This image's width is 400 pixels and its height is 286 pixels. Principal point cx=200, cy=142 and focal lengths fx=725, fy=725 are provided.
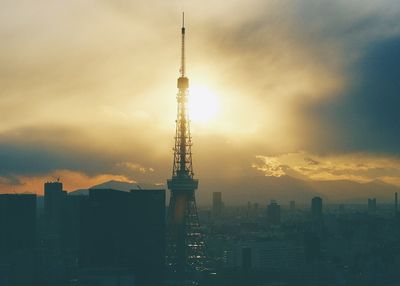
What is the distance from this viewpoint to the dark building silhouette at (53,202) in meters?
96.5

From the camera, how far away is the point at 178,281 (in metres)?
51.8

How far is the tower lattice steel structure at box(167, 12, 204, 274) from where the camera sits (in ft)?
199

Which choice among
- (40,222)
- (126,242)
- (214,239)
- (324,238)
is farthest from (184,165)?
(40,222)

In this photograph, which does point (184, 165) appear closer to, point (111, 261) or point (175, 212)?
point (175, 212)

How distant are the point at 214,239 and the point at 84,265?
35.6 m

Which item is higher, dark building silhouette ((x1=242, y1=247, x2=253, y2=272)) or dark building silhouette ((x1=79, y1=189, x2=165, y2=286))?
dark building silhouette ((x1=79, y1=189, x2=165, y2=286))

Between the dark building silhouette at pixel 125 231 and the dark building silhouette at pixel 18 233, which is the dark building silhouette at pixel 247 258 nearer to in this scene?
the dark building silhouette at pixel 125 231

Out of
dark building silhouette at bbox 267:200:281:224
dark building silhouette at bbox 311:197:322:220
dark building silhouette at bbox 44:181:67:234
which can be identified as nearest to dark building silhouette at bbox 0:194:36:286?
dark building silhouette at bbox 44:181:67:234

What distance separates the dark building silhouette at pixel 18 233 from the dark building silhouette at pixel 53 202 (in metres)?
17.3

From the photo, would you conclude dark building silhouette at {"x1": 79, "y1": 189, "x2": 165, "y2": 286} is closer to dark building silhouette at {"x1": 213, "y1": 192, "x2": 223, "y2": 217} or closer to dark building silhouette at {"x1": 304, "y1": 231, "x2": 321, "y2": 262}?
dark building silhouette at {"x1": 304, "y1": 231, "x2": 321, "y2": 262}

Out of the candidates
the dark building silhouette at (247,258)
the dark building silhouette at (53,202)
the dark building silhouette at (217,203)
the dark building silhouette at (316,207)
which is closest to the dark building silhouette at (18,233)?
the dark building silhouette at (53,202)

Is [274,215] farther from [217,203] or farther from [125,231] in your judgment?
[125,231]

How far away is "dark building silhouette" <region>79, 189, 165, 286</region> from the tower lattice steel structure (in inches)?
145

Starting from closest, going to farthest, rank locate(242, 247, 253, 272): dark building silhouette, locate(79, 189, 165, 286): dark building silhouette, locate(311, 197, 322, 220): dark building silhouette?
locate(79, 189, 165, 286): dark building silhouette < locate(242, 247, 253, 272): dark building silhouette < locate(311, 197, 322, 220): dark building silhouette
